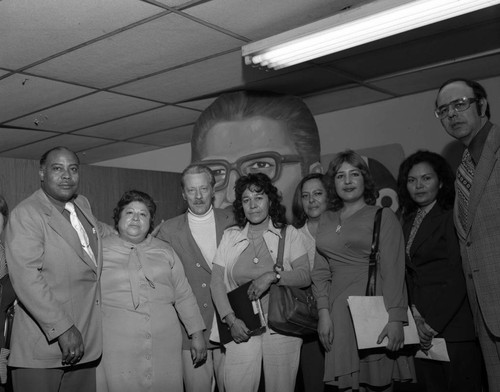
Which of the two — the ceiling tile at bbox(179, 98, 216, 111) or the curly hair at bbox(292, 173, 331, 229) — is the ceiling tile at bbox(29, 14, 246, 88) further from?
the curly hair at bbox(292, 173, 331, 229)

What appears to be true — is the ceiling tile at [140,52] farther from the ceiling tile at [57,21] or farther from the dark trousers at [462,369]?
the dark trousers at [462,369]

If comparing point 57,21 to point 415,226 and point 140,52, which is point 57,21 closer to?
point 140,52

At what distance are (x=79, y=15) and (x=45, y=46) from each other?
466 mm

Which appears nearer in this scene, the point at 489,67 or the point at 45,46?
the point at 45,46

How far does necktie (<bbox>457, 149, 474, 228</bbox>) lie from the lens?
248 cm

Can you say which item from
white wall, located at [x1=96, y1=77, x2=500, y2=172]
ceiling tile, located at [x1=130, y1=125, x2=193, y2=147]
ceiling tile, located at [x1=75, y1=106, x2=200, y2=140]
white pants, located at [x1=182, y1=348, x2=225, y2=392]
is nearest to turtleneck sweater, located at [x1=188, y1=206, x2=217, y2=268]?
white pants, located at [x1=182, y1=348, x2=225, y2=392]

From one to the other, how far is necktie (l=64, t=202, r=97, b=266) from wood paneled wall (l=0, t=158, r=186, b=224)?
3.34 feet

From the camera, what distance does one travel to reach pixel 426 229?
111 inches

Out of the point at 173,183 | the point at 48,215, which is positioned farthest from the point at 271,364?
the point at 173,183

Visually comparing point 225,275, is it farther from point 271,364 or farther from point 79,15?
point 79,15

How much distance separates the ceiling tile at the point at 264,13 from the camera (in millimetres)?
2688

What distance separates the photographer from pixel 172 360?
279cm

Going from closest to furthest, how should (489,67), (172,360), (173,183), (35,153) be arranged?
(172,360)
(489,67)
(173,183)
(35,153)

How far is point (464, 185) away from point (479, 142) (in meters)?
0.21
